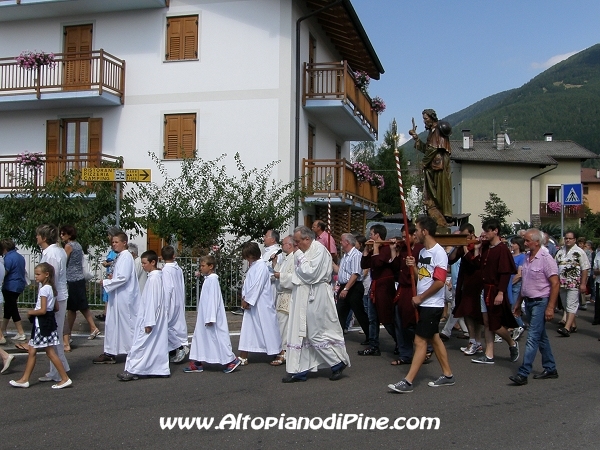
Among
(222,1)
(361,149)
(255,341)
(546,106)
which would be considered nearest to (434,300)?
(255,341)

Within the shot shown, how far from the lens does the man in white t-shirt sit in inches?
296

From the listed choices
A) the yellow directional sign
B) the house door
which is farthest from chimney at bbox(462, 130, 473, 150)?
the yellow directional sign

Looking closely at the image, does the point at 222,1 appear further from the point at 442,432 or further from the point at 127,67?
the point at 442,432

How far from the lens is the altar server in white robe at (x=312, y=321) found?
27.4 ft

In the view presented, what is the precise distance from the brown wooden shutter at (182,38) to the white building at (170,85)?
0.10 ft

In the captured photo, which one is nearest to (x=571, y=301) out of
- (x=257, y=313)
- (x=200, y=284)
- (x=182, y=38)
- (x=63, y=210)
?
(x=257, y=313)

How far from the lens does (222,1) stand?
20.6 meters

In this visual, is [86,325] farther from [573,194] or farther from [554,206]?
[554,206]

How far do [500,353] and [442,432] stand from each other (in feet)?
15.5

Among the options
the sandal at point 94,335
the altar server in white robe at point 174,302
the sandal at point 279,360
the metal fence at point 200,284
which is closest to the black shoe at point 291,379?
the sandal at point 279,360

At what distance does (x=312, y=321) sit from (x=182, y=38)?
14.7m

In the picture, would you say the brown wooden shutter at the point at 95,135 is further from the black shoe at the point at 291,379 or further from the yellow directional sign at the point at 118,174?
the black shoe at the point at 291,379

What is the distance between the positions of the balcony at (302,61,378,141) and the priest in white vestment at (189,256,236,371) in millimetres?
12690

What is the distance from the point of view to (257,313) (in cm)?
962
